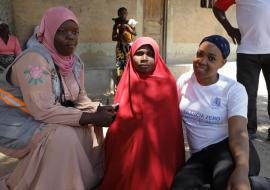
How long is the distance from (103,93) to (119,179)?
193 inches

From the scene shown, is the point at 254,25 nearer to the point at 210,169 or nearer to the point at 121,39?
the point at 210,169

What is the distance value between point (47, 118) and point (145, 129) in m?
0.69

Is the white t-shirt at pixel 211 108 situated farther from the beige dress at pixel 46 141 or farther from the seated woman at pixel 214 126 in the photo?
the beige dress at pixel 46 141

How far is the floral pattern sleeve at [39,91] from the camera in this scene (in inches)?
103

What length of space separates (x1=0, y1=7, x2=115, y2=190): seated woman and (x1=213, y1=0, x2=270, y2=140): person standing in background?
1980 mm

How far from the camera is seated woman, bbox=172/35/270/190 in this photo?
2373mm

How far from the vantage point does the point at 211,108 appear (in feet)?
8.64

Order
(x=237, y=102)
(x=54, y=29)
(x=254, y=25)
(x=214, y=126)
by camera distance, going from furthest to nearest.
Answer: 1. (x=254, y=25)
2. (x=54, y=29)
3. (x=214, y=126)
4. (x=237, y=102)

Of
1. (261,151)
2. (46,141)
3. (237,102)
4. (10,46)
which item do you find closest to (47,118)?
(46,141)

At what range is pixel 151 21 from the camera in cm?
923

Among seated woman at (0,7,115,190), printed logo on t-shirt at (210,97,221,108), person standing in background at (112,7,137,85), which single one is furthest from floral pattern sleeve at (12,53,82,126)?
person standing in background at (112,7,137,85)

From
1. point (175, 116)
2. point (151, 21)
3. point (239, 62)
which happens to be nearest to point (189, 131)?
point (175, 116)

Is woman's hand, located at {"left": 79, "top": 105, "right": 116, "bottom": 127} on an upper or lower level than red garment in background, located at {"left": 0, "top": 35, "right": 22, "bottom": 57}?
lower

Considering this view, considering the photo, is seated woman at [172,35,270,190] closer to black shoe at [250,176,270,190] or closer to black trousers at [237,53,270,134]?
black shoe at [250,176,270,190]
